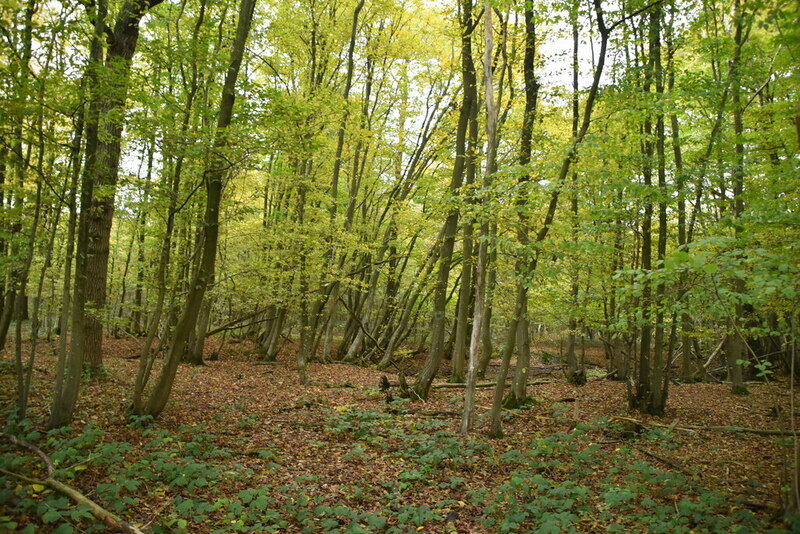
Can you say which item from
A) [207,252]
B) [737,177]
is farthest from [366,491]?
[737,177]

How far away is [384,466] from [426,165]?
46.3 feet

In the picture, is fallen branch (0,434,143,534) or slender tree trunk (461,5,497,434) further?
slender tree trunk (461,5,497,434)

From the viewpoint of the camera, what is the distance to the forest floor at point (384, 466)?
4.59 meters

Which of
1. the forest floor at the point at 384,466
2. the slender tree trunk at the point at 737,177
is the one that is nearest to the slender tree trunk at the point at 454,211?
the forest floor at the point at 384,466

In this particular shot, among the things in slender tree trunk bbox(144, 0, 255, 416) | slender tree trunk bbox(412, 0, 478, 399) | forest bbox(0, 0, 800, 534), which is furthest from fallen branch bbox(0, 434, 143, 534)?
slender tree trunk bbox(412, 0, 478, 399)

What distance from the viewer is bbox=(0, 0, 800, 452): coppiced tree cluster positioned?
5.68 metres

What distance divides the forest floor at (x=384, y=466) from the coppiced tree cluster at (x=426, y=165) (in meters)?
0.85

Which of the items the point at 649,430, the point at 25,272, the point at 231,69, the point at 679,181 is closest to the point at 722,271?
the point at 679,181

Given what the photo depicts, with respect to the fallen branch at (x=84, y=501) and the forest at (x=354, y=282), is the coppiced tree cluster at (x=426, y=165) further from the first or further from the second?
the fallen branch at (x=84, y=501)

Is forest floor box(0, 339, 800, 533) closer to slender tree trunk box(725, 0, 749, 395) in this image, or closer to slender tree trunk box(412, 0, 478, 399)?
slender tree trunk box(412, 0, 478, 399)

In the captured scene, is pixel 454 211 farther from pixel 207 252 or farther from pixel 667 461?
pixel 667 461

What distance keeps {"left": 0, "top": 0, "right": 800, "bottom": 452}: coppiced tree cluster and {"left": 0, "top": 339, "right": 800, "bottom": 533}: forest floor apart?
0.85 m

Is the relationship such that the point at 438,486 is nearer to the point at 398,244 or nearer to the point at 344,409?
the point at 344,409

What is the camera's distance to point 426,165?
1878 centimetres
